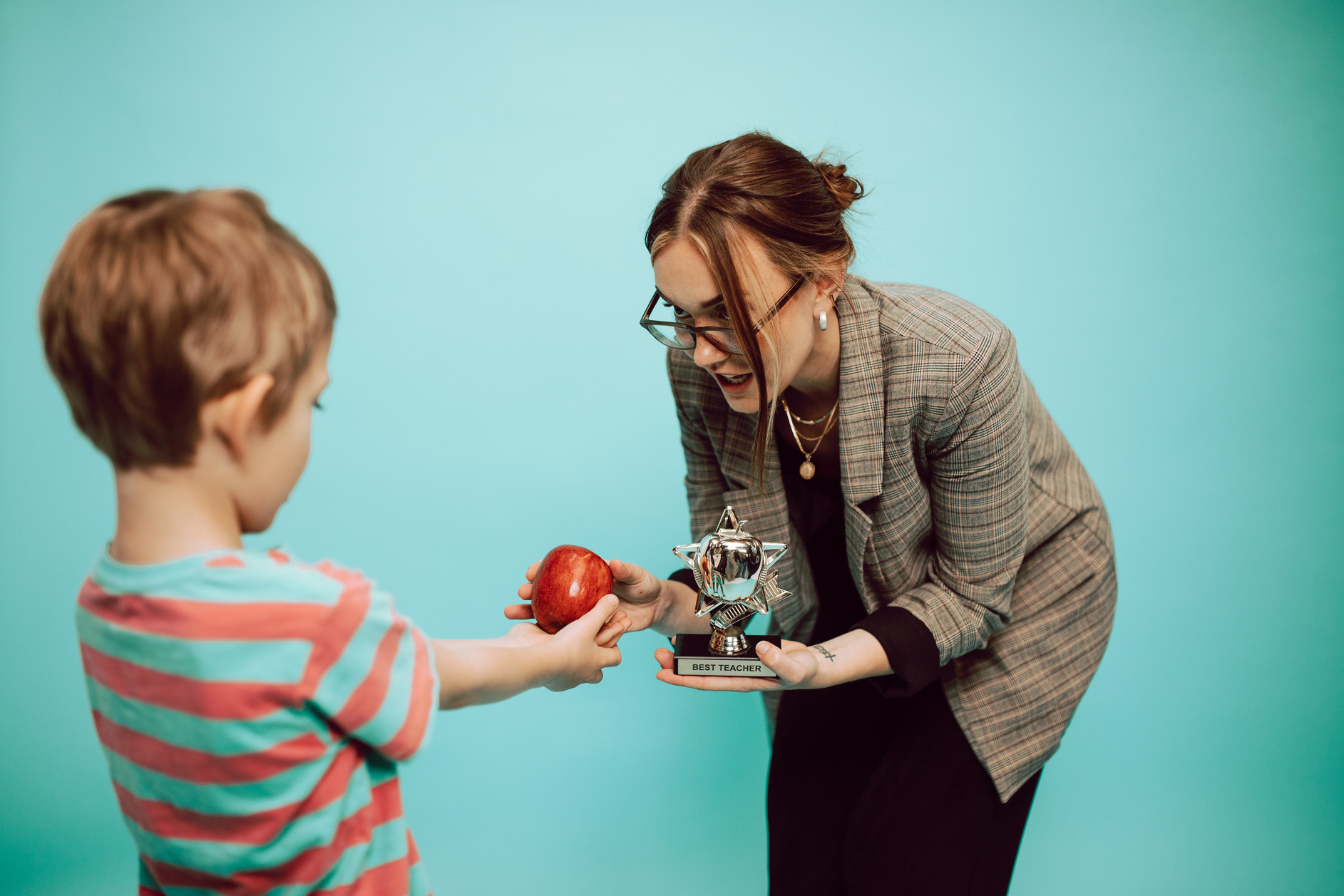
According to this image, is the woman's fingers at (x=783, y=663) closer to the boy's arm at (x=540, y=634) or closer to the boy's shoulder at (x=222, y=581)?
the boy's arm at (x=540, y=634)

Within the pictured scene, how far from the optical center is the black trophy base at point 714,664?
6.14ft

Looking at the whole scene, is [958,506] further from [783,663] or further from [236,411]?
[236,411]

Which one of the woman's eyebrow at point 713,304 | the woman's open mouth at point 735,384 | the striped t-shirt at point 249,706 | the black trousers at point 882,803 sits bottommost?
the black trousers at point 882,803

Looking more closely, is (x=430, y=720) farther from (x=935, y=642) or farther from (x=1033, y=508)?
(x=1033, y=508)

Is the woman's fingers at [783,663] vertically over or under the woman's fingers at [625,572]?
under

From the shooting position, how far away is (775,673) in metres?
1.85

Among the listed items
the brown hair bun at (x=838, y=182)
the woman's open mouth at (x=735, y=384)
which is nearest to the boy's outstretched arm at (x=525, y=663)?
the woman's open mouth at (x=735, y=384)

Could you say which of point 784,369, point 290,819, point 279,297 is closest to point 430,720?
point 290,819

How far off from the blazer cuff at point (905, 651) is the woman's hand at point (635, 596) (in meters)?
0.48

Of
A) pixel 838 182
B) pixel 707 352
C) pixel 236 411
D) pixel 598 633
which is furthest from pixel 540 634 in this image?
pixel 838 182

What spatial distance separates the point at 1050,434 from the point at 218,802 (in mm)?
1962

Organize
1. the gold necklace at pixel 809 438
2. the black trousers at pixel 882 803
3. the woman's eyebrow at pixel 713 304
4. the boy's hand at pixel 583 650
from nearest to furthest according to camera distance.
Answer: the boy's hand at pixel 583 650 → the woman's eyebrow at pixel 713 304 → the black trousers at pixel 882 803 → the gold necklace at pixel 809 438

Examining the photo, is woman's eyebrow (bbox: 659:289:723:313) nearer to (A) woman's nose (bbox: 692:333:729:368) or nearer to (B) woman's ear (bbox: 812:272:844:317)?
(A) woman's nose (bbox: 692:333:729:368)

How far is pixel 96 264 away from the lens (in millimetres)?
1071
